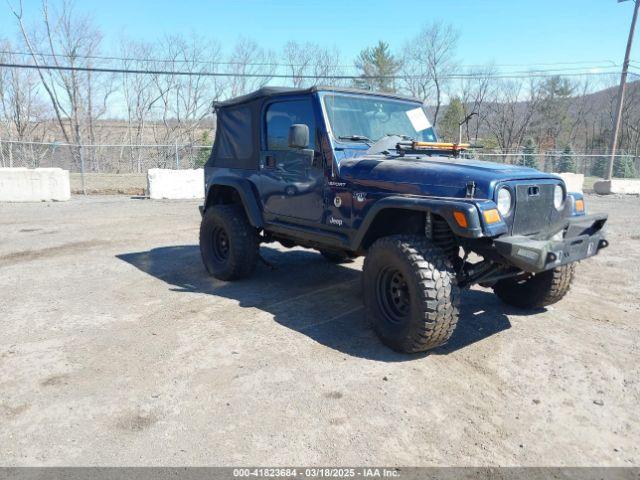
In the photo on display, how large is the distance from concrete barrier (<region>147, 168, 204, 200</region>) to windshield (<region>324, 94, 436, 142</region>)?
461 inches

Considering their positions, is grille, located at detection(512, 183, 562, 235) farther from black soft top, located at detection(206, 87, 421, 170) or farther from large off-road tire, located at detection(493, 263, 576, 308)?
black soft top, located at detection(206, 87, 421, 170)

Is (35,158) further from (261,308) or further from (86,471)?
(86,471)

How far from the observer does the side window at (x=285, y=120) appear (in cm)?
484

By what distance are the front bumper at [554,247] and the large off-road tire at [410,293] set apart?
0.47 metres

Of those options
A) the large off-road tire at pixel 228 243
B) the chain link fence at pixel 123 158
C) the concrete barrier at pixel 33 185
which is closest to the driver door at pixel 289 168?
the large off-road tire at pixel 228 243

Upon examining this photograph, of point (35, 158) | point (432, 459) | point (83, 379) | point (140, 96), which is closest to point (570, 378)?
point (432, 459)

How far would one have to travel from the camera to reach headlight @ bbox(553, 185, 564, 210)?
4.19 m

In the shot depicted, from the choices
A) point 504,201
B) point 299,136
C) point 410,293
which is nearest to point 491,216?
point 504,201

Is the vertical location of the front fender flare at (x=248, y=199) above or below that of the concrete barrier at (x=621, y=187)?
above

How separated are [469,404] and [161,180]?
46.7ft

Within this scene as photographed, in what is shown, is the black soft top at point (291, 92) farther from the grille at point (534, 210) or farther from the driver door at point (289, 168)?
the grille at point (534, 210)

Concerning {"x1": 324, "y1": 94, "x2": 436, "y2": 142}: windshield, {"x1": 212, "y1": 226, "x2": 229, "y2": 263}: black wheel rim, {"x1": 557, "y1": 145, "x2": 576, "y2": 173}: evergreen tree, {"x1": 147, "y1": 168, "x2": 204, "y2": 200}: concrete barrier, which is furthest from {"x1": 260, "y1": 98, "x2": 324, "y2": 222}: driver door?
{"x1": 557, "y1": 145, "x2": 576, "y2": 173}: evergreen tree

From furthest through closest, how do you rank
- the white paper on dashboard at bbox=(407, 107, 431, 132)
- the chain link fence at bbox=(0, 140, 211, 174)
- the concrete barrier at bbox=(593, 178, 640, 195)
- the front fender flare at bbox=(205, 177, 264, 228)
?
the chain link fence at bbox=(0, 140, 211, 174)
the concrete barrier at bbox=(593, 178, 640, 195)
the front fender flare at bbox=(205, 177, 264, 228)
the white paper on dashboard at bbox=(407, 107, 431, 132)

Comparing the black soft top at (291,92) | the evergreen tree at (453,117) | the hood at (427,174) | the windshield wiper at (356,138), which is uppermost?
the evergreen tree at (453,117)
